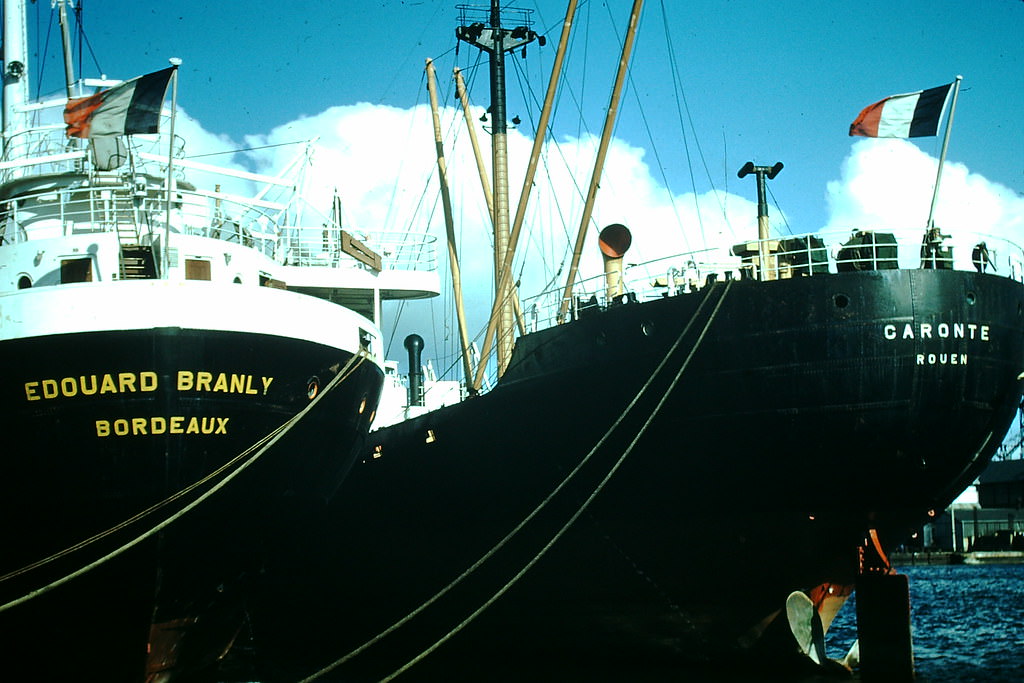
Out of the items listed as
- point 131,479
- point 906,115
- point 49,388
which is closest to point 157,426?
point 131,479

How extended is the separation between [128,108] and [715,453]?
11884 mm

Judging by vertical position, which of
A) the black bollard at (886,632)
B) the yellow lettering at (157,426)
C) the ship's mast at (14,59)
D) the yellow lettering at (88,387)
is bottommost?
the black bollard at (886,632)

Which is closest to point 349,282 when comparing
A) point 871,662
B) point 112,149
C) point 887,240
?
point 112,149

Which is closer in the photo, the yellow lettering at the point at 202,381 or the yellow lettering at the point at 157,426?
the yellow lettering at the point at 157,426

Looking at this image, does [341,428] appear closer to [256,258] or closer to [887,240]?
[256,258]

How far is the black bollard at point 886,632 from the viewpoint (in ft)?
65.2

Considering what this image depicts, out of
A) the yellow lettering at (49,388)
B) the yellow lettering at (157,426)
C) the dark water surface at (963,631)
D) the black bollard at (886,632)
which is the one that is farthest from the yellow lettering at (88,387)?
the dark water surface at (963,631)

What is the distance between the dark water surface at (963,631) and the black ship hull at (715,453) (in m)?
4.07

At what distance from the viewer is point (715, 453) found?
2125 cm

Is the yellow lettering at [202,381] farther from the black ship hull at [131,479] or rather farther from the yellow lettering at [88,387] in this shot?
the yellow lettering at [88,387]

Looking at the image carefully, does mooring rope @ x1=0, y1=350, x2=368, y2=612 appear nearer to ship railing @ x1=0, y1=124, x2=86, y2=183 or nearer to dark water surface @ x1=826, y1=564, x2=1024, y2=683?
ship railing @ x1=0, y1=124, x2=86, y2=183

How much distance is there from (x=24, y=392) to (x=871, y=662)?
48.8ft

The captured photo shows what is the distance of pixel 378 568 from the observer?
30844 millimetres

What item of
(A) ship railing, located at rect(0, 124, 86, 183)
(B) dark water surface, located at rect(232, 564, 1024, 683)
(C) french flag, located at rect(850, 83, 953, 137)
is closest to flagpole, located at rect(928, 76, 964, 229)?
(C) french flag, located at rect(850, 83, 953, 137)
